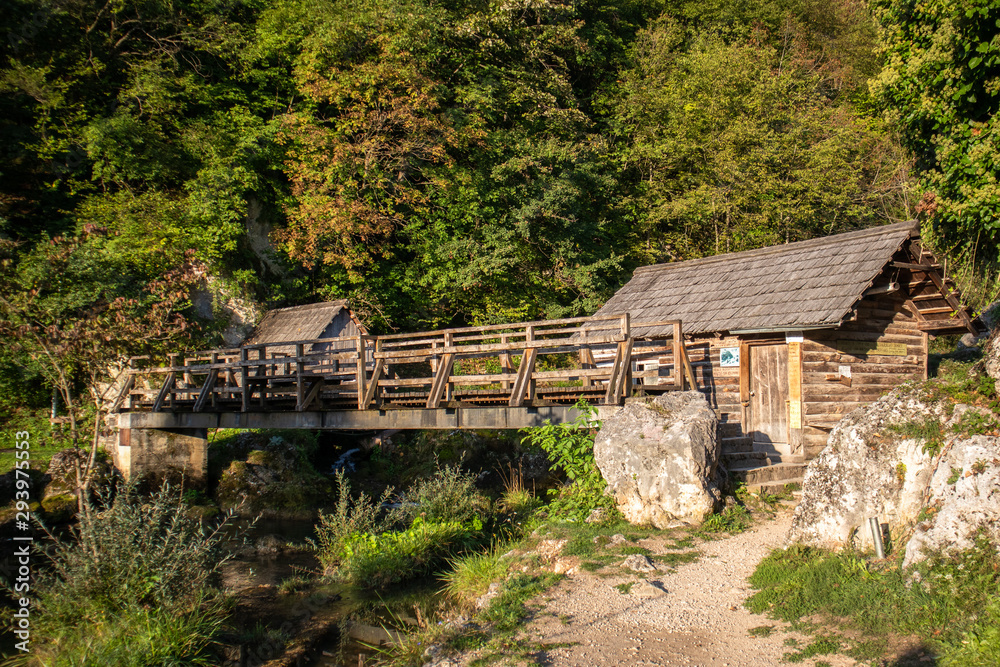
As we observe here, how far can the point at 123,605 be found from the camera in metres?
7.80

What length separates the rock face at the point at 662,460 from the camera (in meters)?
9.58

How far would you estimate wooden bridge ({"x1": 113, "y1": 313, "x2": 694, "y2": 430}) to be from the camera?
1146 centimetres

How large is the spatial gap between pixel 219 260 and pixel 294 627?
16175 millimetres

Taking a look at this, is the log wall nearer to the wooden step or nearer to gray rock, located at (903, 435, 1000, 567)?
the wooden step

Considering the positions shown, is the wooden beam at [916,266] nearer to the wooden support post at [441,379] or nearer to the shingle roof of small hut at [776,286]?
the shingle roof of small hut at [776,286]

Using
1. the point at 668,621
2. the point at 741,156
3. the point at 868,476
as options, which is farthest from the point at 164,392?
the point at 741,156

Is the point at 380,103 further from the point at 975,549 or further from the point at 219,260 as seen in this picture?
the point at 975,549

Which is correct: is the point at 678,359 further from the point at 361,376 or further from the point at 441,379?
the point at 361,376

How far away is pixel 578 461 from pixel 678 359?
244 cm

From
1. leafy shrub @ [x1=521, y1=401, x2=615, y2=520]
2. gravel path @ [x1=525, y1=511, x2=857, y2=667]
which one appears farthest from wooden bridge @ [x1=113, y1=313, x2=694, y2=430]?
gravel path @ [x1=525, y1=511, x2=857, y2=667]

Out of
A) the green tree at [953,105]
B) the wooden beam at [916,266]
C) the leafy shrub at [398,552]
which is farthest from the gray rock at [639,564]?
the wooden beam at [916,266]

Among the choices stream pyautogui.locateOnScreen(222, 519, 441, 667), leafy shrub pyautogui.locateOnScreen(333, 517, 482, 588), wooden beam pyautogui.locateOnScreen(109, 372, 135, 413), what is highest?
wooden beam pyautogui.locateOnScreen(109, 372, 135, 413)

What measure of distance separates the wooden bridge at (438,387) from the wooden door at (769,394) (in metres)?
1.86

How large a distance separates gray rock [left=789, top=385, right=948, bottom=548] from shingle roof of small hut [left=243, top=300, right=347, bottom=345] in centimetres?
1629
